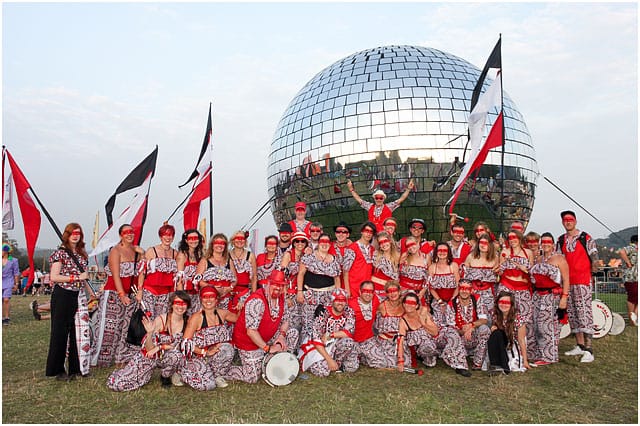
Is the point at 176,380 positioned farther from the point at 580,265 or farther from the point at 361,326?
the point at 580,265

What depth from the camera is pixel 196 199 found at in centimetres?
864

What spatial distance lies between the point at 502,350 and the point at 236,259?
3.59 m

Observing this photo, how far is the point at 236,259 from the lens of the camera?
6.49m

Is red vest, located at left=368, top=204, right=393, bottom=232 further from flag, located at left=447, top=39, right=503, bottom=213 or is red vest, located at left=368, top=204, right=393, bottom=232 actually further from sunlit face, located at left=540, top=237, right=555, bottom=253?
sunlit face, located at left=540, top=237, right=555, bottom=253

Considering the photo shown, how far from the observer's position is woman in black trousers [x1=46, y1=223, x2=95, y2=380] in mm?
5867

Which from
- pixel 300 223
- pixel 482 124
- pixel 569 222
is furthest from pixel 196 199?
pixel 569 222

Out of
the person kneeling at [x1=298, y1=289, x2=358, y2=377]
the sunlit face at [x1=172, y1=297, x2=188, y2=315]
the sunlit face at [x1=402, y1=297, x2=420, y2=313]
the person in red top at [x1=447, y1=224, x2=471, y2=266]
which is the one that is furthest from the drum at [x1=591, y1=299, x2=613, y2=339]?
the sunlit face at [x1=172, y1=297, x2=188, y2=315]

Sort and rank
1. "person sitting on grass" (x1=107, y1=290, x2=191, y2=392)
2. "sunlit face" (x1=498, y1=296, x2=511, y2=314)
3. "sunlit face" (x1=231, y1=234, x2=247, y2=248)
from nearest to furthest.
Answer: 1. "person sitting on grass" (x1=107, y1=290, x2=191, y2=392)
2. "sunlit face" (x1=498, y1=296, x2=511, y2=314)
3. "sunlit face" (x1=231, y1=234, x2=247, y2=248)

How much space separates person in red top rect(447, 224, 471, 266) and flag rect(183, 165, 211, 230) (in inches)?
169

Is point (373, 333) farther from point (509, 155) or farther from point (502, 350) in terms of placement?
point (509, 155)

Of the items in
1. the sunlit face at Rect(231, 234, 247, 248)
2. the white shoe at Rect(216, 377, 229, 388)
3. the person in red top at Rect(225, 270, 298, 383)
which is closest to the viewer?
the white shoe at Rect(216, 377, 229, 388)

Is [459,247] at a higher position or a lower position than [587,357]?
higher

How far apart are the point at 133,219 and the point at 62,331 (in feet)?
6.39

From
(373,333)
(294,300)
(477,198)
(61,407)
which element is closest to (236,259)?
(294,300)
